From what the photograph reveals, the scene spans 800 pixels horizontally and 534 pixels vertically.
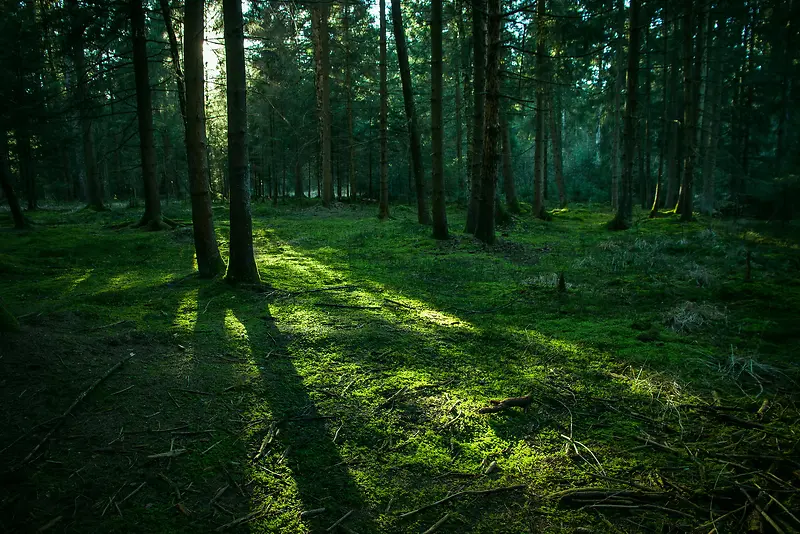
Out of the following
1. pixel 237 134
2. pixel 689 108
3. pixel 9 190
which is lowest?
pixel 9 190

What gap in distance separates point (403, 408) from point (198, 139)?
6.17m

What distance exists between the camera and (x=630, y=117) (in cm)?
1480

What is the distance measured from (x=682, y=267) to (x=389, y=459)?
7756 millimetres

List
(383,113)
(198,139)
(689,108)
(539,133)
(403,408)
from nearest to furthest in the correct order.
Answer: (403,408)
(198,139)
(689,108)
(383,113)
(539,133)

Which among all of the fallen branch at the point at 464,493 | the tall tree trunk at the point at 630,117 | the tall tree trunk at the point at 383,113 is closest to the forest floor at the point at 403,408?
the fallen branch at the point at 464,493

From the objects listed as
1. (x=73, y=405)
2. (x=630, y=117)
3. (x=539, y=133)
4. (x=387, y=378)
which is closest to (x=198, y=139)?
(x=73, y=405)

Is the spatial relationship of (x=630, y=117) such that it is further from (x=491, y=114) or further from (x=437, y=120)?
(x=491, y=114)

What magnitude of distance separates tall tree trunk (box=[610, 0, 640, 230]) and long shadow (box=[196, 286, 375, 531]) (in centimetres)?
1458

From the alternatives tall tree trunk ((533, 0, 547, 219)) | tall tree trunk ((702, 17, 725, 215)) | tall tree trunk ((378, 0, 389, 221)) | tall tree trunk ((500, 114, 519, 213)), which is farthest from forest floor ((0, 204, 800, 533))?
tall tree trunk ((702, 17, 725, 215))

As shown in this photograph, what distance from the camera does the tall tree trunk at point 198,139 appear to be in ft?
22.2

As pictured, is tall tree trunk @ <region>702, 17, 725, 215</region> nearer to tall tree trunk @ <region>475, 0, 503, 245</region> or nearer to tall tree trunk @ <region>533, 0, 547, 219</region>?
tall tree trunk @ <region>533, 0, 547, 219</region>

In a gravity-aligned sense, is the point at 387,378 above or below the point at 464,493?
above

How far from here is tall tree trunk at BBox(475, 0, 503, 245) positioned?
9.84 metres

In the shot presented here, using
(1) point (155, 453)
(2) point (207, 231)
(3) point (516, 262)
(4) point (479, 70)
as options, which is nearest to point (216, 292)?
(2) point (207, 231)
